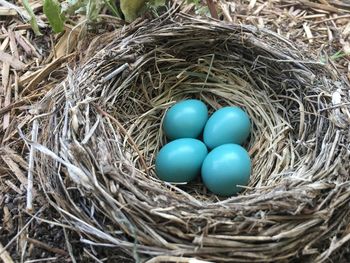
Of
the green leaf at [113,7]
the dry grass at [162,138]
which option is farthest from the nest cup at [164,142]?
the green leaf at [113,7]

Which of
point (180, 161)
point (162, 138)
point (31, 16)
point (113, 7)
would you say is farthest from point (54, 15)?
point (180, 161)

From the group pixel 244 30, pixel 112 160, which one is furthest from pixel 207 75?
pixel 112 160

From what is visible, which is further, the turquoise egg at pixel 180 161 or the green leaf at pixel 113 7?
the green leaf at pixel 113 7

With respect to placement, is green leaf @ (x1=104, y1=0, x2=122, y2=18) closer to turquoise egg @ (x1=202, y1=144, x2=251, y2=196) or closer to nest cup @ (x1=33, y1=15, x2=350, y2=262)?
nest cup @ (x1=33, y1=15, x2=350, y2=262)

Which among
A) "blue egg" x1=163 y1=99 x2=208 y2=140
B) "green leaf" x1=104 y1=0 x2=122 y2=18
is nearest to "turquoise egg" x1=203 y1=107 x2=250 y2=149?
"blue egg" x1=163 y1=99 x2=208 y2=140

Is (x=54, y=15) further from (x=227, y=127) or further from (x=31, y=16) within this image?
(x=227, y=127)

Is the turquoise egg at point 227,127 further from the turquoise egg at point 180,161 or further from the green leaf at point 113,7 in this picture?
the green leaf at point 113,7
